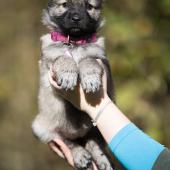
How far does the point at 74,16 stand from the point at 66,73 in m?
0.46

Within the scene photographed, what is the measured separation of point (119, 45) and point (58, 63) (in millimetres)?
3218

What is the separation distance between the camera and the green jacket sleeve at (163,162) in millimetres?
3463

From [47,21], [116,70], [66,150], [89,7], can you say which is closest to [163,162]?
[66,150]

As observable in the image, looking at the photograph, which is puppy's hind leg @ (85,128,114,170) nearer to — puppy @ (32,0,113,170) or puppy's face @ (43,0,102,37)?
puppy @ (32,0,113,170)

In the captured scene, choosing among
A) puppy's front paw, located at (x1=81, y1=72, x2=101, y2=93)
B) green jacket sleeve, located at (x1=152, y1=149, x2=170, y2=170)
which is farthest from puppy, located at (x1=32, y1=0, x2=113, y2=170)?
green jacket sleeve, located at (x1=152, y1=149, x2=170, y2=170)

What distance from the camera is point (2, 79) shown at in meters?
10.5

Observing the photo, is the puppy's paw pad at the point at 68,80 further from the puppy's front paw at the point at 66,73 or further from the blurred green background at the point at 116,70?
the blurred green background at the point at 116,70

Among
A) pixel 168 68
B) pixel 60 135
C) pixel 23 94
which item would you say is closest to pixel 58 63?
pixel 60 135

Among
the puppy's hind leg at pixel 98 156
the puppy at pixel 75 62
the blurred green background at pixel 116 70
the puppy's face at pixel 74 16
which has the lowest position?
the blurred green background at pixel 116 70

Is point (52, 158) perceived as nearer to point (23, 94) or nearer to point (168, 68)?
point (23, 94)

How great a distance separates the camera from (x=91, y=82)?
4035mm

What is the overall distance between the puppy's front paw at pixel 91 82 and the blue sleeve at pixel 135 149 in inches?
18.9

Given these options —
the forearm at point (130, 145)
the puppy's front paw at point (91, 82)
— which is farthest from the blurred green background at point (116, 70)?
the forearm at point (130, 145)

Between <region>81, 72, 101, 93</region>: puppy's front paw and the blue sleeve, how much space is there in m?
0.48
